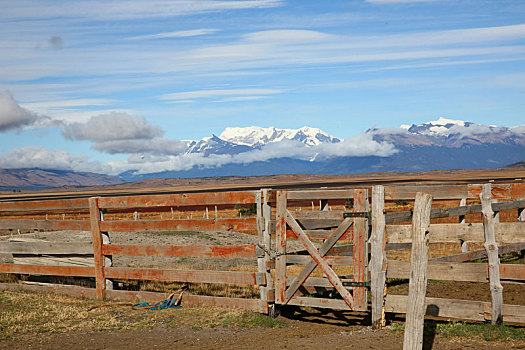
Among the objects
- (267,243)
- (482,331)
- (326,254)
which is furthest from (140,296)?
(482,331)

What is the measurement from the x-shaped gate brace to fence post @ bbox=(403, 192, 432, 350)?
2.13 metres

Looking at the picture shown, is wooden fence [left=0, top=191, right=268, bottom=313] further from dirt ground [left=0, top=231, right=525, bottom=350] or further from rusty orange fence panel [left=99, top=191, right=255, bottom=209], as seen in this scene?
dirt ground [left=0, top=231, right=525, bottom=350]

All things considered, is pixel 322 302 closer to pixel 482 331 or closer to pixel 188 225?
pixel 482 331

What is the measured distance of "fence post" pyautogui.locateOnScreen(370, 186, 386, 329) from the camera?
28.6 ft

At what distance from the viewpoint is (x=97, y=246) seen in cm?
1190

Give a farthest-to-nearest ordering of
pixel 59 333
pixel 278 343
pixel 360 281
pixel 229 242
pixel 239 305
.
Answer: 1. pixel 229 242
2. pixel 239 305
3. pixel 59 333
4. pixel 360 281
5. pixel 278 343

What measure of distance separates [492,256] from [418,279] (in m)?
2.12

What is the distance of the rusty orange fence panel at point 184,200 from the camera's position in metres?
10.5

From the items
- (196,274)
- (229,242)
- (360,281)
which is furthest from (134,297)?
(229,242)

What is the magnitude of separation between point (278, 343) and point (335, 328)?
1370mm

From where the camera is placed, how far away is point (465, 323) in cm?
859

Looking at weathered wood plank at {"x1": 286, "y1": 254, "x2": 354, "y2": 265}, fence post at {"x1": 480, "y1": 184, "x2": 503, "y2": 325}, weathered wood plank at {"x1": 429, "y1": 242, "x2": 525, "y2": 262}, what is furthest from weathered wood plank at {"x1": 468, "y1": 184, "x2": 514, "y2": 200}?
weathered wood plank at {"x1": 429, "y1": 242, "x2": 525, "y2": 262}

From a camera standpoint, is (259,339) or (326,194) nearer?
(259,339)

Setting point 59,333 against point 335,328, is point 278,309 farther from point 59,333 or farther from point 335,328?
point 59,333
